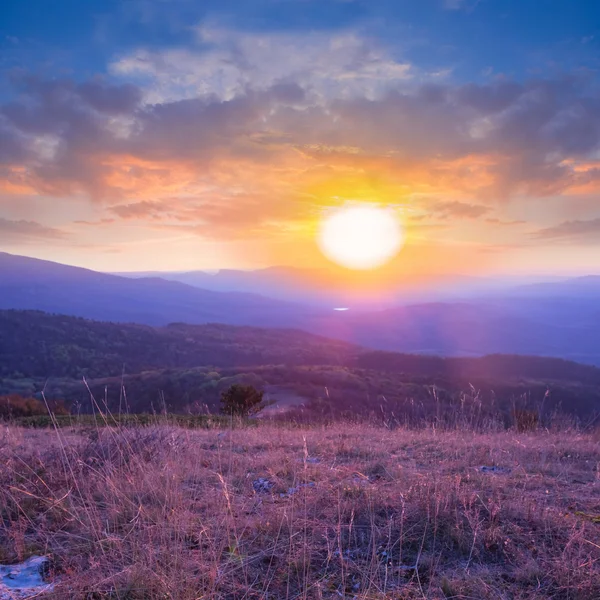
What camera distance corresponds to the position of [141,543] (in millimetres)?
2953

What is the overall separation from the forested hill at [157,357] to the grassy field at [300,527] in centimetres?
3488

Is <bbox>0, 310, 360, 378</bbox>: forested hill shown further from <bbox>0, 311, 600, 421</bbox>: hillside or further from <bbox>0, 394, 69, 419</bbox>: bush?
<bbox>0, 394, 69, 419</bbox>: bush

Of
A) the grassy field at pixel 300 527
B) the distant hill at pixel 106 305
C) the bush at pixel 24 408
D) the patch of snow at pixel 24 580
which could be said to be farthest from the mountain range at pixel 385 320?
the patch of snow at pixel 24 580

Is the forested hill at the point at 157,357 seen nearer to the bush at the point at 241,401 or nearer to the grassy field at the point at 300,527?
the bush at the point at 241,401

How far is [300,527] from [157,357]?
45112mm

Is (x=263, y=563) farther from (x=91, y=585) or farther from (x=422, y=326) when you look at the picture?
(x=422, y=326)

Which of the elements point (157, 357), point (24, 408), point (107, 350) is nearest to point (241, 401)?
point (24, 408)

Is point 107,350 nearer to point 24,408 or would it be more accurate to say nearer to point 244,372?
point 244,372

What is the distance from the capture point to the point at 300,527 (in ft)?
10.4

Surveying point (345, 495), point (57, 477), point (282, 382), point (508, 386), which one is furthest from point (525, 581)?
point (508, 386)

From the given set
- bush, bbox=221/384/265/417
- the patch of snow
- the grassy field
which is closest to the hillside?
bush, bbox=221/384/265/417

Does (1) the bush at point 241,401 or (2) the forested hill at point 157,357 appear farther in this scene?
(2) the forested hill at point 157,357

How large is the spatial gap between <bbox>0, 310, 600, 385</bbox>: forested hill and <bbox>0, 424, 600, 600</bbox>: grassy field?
3488 cm

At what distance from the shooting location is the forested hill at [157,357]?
38.6 m
